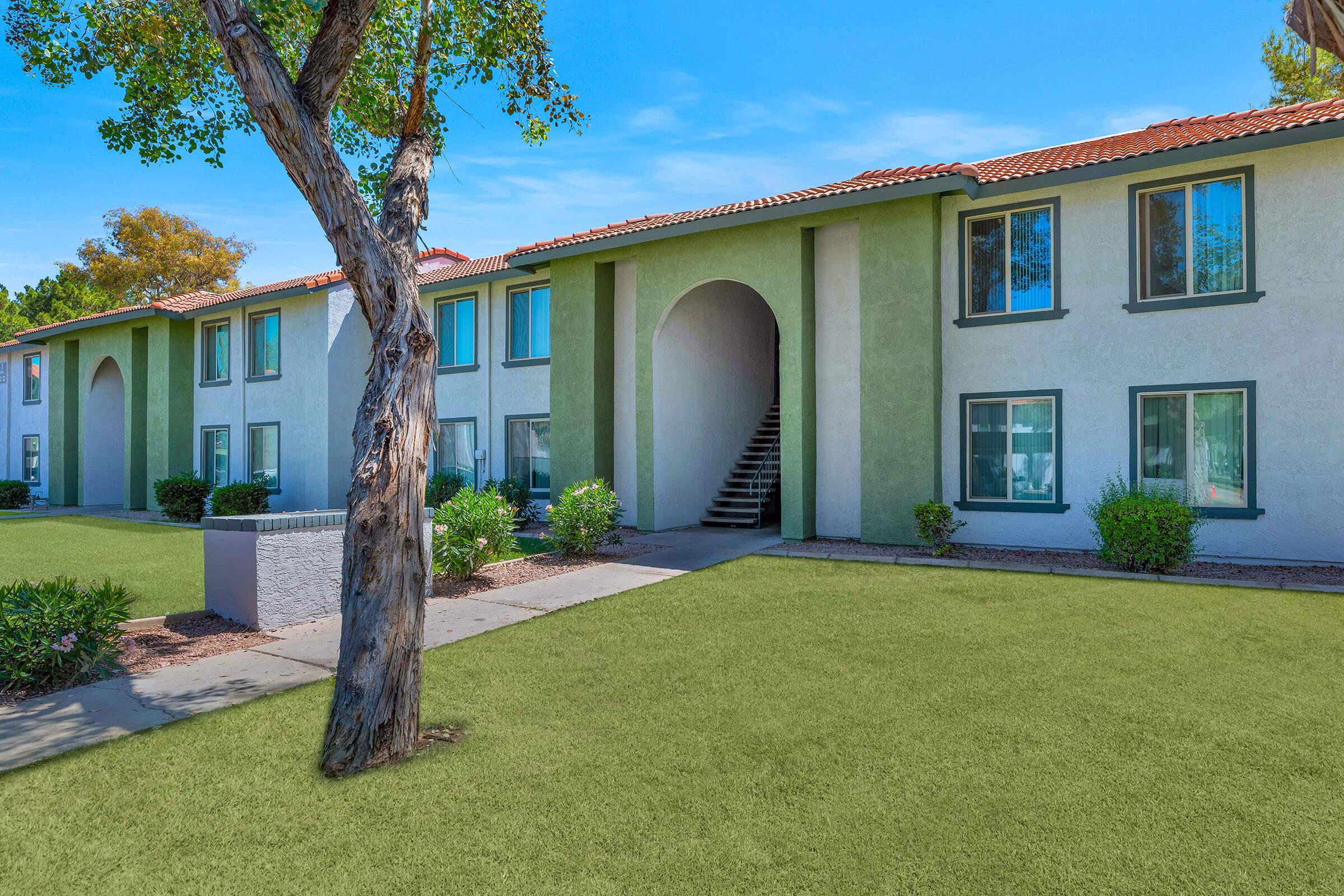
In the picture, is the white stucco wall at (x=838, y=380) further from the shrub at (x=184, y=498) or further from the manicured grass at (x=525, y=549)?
the shrub at (x=184, y=498)

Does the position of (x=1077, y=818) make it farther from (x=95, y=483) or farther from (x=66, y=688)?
(x=95, y=483)

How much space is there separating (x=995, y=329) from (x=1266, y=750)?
8.19 m

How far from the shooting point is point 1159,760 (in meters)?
3.98

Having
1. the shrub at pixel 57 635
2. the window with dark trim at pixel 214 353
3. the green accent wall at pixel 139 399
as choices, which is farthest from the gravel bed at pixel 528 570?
the green accent wall at pixel 139 399

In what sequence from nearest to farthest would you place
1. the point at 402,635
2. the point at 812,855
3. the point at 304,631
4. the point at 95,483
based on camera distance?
the point at 812,855 < the point at 402,635 < the point at 304,631 < the point at 95,483

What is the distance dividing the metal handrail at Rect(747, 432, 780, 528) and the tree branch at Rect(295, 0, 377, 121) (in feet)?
37.0

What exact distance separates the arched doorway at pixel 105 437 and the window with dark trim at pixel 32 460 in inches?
152

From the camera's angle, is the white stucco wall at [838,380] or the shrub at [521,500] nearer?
the white stucco wall at [838,380]

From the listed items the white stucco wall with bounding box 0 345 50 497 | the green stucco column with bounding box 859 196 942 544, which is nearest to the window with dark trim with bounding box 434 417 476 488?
the green stucco column with bounding box 859 196 942 544

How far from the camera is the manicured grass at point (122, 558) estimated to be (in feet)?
29.8

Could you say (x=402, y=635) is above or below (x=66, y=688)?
above

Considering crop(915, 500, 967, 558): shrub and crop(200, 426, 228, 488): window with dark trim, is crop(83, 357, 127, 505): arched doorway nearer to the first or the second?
crop(200, 426, 228, 488): window with dark trim

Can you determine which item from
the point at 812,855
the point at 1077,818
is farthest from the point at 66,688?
the point at 1077,818

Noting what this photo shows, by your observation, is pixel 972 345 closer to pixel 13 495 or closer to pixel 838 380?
pixel 838 380
